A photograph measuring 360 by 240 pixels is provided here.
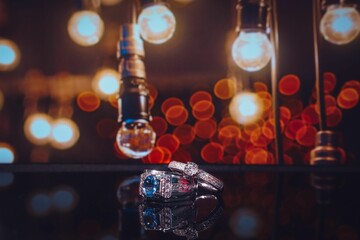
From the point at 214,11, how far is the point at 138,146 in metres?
1.61

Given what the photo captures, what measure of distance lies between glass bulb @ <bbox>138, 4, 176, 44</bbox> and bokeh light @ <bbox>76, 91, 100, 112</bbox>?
2.41 meters

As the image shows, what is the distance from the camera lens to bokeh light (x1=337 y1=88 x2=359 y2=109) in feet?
10.0

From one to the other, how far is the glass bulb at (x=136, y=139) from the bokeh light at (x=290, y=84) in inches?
85.1

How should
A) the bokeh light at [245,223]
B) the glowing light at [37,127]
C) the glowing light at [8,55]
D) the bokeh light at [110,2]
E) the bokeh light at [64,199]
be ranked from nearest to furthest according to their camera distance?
the bokeh light at [245,223] < the bokeh light at [64,199] < the bokeh light at [110,2] < the glowing light at [8,55] < the glowing light at [37,127]

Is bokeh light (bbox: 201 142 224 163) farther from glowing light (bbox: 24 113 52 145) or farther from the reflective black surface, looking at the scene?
the reflective black surface

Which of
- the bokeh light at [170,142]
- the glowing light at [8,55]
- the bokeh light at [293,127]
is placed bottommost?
the bokeh light at [170,142]

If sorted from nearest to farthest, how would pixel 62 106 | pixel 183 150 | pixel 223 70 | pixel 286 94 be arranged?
pixel 223 70
pixel 286 94
pixel 62 106
pixel 183 150

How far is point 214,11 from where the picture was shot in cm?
250

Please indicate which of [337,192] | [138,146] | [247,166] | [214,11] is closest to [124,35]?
[138,146]

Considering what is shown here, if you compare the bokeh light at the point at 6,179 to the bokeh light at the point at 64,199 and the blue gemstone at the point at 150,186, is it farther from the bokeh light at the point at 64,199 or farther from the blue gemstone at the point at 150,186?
the blue gemstone at the point at 150,186

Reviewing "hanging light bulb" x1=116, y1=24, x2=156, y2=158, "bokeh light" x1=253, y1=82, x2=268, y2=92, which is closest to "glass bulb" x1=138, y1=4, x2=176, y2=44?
"hanging light bulb" x1=116, y1=24, x2=156, y2=158

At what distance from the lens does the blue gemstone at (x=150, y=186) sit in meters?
0.75

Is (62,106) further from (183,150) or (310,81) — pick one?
(310,81)

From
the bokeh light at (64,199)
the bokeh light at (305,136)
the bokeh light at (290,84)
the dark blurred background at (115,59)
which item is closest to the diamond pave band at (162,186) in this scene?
the bokeh light at (64,199)
